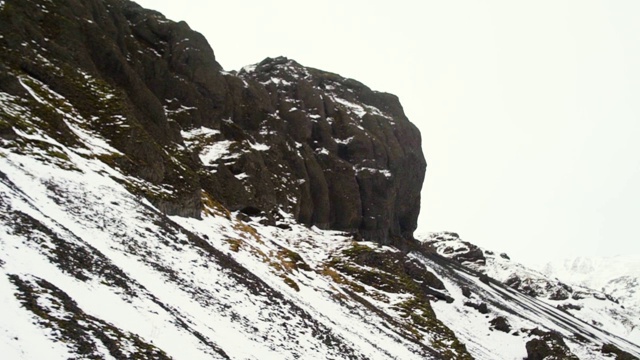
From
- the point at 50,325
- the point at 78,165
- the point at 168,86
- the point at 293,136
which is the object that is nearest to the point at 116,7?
the point at 168,86

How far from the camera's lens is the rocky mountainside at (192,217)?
51.5 ft

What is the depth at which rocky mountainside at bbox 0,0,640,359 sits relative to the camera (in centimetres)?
1571

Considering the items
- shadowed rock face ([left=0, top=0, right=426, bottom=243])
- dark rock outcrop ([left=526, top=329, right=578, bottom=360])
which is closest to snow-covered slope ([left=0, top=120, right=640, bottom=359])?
dark rock outcrop ([left=526, top=329, right=578, bottom=360])

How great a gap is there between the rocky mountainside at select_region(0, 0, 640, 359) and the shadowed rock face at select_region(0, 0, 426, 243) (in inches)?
9.1

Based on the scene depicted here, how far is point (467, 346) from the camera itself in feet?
151

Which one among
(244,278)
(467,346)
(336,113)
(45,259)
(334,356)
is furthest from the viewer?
(336,113)

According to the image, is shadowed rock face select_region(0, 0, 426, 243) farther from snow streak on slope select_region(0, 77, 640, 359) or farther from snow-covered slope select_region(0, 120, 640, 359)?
snow-covered slope select_region(0, 120, 640, 359)

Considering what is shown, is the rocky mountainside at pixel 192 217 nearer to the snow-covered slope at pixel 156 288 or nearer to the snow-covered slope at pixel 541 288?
the snow-covered slope at pixel 156 288

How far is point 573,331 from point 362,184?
38651 millimetres

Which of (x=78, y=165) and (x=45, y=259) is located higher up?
(x=78, y=165)

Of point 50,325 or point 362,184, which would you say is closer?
point 50,325

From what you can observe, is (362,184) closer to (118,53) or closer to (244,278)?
(118,53)

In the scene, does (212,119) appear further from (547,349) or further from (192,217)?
(547,349)

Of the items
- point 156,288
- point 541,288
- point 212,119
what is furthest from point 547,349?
point 541,288
